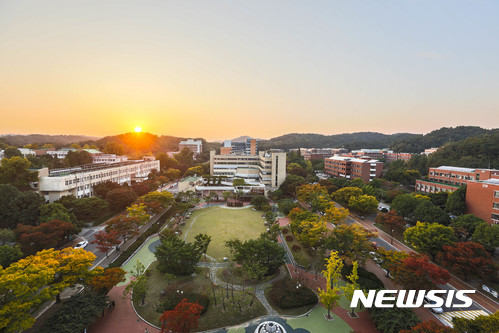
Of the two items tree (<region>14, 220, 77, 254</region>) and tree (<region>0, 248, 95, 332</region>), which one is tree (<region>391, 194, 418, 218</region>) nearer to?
tree (<region>0, 248, 95, 332</region>)

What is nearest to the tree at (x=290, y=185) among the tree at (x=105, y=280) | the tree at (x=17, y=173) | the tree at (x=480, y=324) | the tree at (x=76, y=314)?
the tree at (x=480, y=324)

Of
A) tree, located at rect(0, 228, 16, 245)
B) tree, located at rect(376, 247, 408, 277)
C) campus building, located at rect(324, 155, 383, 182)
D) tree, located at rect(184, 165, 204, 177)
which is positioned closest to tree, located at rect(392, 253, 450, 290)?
tree, located at rect(376, 247, 408, 277)

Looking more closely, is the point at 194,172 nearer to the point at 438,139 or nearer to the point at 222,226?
the point at 222,226

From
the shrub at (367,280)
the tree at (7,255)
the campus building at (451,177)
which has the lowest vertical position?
the shrub at (367,280)

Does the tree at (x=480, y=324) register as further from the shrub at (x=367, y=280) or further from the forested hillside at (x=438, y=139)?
the forested hillside at (x=438, y=139)

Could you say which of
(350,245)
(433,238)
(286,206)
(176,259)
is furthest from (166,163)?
(433,238)
